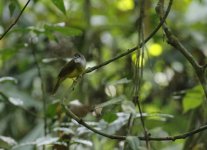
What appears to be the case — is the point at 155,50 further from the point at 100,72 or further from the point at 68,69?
the point at 68,69

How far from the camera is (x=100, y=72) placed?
2.92m

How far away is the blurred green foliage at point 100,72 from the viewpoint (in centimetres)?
188

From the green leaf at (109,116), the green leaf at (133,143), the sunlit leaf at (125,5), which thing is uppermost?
the green leaf at (133,143)

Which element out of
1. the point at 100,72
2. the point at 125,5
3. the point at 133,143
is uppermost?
the point at 133,143

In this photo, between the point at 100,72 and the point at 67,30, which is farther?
the point at 100,72

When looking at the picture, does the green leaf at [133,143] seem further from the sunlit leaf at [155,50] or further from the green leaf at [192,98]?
the sunlit leaf at [155,50]

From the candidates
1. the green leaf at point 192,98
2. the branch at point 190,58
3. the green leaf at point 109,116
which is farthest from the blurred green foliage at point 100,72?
the branch at point 190,58

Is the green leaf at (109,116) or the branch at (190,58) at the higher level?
the branch at (190,58)

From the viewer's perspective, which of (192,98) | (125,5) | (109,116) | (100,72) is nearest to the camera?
(109,116)

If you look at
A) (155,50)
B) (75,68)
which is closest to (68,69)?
(75,68)

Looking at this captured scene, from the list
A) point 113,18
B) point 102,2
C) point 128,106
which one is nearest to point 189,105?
point 128,106

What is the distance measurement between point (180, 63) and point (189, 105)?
3.68 ft

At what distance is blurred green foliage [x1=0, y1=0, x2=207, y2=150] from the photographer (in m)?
1.88

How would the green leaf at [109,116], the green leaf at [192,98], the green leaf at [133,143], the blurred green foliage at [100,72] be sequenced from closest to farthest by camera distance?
the green leaf at [133,143]
the green leaf at [109,116]
the green leaf at [192,98]
the blurred green foliage at [100,72]
